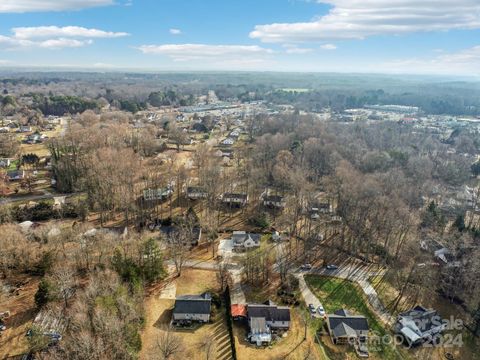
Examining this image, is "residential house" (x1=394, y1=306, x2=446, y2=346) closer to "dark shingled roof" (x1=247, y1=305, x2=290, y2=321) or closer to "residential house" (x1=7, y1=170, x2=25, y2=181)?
"dark shingled roof" (x1=247, y1=305, x2=290, y2=321)

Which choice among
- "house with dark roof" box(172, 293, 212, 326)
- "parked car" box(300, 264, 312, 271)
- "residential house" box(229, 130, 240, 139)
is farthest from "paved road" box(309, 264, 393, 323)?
"residential house" box(229, 130, 240, 139)

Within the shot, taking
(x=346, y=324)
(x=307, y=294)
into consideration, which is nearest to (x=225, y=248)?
(x=307, y=294)

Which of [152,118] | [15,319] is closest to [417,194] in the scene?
[15,319]

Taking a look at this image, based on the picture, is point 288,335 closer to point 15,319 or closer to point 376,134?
point 15,319

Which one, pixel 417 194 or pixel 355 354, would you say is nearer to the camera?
pixel 355 354

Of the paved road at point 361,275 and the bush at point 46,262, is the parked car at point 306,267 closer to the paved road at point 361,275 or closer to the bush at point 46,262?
the paved road at point 361,275

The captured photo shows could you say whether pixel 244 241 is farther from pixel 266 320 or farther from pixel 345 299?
pixel 266 320
